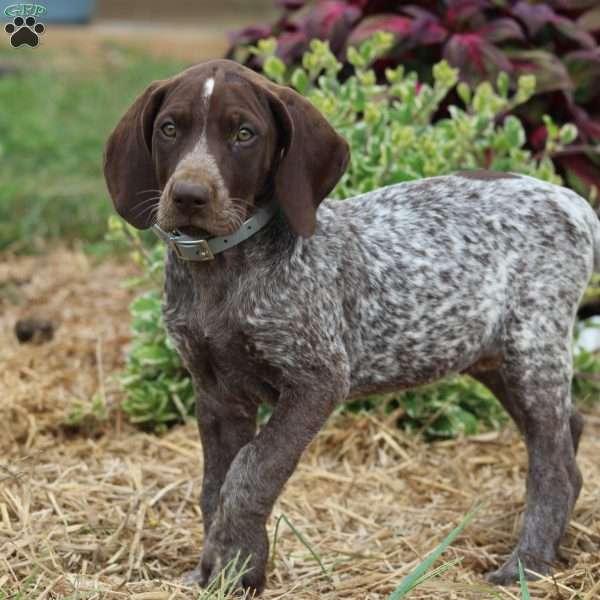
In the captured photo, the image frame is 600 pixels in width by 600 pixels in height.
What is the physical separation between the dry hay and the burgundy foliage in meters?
1.37

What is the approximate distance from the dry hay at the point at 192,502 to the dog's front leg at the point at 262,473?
0.20 meters

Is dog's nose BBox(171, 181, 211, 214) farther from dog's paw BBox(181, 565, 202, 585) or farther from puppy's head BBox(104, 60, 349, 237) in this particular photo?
dog's paw BBox(181, 565, 202, 585)

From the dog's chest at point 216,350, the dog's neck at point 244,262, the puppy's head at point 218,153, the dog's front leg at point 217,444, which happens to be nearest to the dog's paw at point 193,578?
the dog's front leg at point 217,444

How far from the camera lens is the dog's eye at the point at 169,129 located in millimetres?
2965

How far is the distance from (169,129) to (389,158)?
1.68m

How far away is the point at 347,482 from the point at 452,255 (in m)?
1.17

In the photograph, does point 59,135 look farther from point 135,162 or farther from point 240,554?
point 240,554

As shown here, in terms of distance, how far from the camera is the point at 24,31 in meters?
3.89

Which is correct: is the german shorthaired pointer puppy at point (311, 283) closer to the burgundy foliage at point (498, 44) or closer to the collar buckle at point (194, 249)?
the collar buckle at point (194, 249)

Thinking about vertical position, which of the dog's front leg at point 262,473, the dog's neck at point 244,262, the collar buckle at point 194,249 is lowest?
the dog's front leg at point 262,473

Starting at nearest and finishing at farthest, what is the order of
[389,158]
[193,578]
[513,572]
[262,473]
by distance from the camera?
1. [262,473]
2. [193,578]
3. [513,572]
4. [389,158]

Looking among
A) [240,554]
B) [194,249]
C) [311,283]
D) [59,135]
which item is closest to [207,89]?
[194,249]

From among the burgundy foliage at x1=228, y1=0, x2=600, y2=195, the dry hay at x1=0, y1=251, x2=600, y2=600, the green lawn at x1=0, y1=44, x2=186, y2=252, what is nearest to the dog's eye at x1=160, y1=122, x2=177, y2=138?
the dry hay at x1=0, y1=251, x2=600, y2=600

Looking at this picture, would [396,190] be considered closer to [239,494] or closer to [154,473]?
[239,494]
